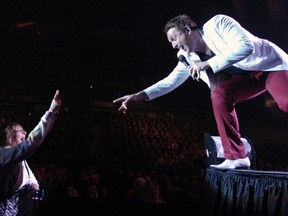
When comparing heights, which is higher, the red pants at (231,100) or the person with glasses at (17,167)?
the red pants at (231,100)

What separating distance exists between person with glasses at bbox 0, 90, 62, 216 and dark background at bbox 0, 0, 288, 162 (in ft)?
12.4

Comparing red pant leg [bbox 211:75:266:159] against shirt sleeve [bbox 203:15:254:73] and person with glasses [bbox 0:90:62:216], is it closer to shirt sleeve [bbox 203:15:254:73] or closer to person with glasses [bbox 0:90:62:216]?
shirt sleeve [bbox 203:15:254:73]

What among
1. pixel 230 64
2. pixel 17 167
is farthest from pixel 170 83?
pixel 17 167

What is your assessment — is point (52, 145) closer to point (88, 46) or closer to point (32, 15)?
point (88, 46)

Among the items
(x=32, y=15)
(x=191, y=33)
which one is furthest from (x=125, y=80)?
(x=191, y=33)

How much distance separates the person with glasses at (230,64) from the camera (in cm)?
194

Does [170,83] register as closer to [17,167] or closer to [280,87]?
[280,87]

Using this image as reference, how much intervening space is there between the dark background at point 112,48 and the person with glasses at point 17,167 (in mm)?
3771

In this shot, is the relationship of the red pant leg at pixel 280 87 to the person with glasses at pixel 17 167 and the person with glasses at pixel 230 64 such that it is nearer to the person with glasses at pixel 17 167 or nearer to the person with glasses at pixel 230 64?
the person with glasses at pixel 230 64

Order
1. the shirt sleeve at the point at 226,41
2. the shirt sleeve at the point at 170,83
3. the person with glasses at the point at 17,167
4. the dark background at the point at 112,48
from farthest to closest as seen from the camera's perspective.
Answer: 1. the dark background at the point at 112,48
2. the shirt sleeve at the point at 170,83
3. the person with glasses at the point at 17,167
4. the shirt sleeve at the point at 226,41

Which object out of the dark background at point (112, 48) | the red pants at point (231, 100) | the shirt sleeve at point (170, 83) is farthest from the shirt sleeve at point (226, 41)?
the dark background at point (112, 48)

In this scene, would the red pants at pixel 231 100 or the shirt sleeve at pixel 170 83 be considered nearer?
the red pants at pixel 231 100

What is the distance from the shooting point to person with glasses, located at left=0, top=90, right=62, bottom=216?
6.81ft

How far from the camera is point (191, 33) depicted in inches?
83.7
